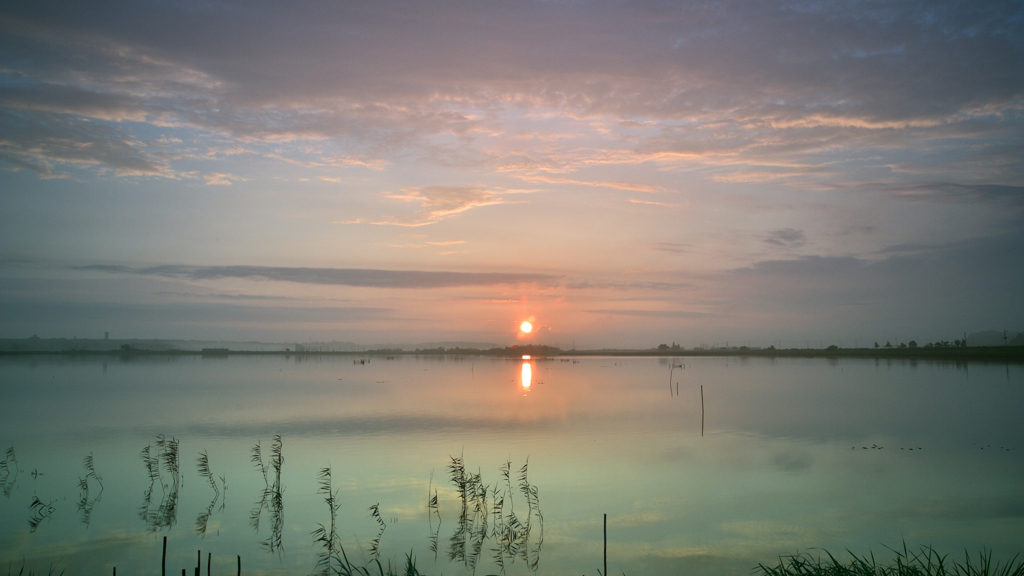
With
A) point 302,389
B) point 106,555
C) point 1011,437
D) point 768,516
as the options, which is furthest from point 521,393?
point 106,555

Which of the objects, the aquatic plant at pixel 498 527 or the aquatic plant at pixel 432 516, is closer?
the aquatic plant at pixel 498 527

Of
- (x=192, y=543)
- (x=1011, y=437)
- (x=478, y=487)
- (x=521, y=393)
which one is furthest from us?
(x=521, y=393)

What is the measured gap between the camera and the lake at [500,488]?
10.7m

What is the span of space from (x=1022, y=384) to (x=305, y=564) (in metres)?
50.9

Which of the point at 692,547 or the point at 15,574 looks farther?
the point at 692,547

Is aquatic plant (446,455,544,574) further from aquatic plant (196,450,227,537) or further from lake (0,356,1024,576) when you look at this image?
aquatic plant (196,450,227,537)

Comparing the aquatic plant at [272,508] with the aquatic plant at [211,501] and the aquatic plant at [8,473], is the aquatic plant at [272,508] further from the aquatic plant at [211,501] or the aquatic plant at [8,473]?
the aquatic plant at [8,473]

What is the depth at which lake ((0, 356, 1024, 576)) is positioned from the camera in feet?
35.1

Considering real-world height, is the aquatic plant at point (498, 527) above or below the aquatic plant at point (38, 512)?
below

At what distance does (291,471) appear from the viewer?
637 inches

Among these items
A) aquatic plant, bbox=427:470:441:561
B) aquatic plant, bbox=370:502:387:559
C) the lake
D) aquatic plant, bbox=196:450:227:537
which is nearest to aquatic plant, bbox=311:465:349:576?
the lake

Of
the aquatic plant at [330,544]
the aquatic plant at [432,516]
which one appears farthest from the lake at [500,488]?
the aquatic plant at [330,544]

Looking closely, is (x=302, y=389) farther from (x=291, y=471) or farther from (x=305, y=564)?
(x=305, y=564)

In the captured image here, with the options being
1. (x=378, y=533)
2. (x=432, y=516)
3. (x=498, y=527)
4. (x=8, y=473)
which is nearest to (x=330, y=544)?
(x=378, y=533)
